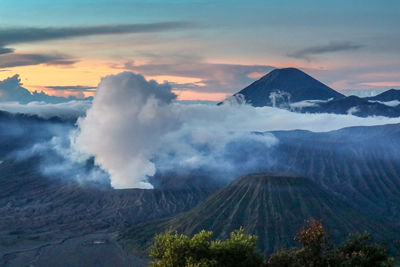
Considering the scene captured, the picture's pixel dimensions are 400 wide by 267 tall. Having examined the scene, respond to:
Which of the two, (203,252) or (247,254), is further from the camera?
(247,254)

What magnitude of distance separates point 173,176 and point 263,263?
150 m

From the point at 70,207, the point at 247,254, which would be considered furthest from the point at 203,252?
the point at 70,207

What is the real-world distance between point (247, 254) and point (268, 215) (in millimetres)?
73532

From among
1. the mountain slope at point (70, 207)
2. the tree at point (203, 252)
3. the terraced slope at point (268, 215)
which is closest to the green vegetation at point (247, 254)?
the tree at point (203, 252)

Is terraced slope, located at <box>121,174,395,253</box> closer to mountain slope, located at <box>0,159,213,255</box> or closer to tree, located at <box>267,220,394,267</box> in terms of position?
mountain slope, located at <box>0,159,213,255</box>

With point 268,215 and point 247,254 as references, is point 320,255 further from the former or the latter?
point 268,215

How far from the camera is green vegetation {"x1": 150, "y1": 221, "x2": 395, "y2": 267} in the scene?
38.7 meters

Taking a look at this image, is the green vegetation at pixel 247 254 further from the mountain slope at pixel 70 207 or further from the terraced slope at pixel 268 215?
the mountain slope at pixel 70 207

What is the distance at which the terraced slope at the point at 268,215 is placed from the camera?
10832cm

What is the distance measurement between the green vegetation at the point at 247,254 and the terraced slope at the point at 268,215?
58.1 metres

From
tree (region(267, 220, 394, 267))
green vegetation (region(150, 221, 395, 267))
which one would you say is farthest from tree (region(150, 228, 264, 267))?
tree (region(267, 220, 394, 267))

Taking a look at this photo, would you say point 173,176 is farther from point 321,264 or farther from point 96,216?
point 321,264

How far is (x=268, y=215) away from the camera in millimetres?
113500

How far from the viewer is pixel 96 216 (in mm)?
143250
